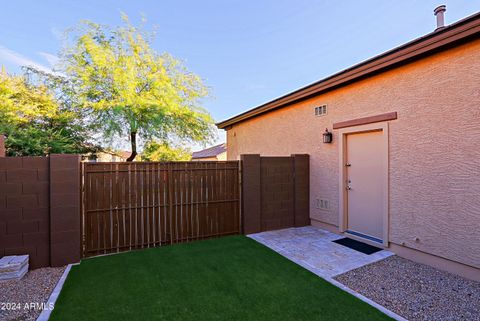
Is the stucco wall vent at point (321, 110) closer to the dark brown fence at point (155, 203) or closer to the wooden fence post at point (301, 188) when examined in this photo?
the wooden fence post at point (301, 188)

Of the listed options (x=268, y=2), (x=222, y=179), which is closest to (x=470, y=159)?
(x=222, y=179)

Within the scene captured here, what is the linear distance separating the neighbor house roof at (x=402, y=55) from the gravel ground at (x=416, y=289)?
11.4 ft

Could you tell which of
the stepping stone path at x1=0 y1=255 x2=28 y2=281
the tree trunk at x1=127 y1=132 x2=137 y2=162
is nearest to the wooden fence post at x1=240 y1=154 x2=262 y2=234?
the stepping stone path at x1=0 y1=255 x2=28 y2=281

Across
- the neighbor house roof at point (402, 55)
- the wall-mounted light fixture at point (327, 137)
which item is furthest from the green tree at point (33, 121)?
the wall-mounted light fixture at point (327, 137)

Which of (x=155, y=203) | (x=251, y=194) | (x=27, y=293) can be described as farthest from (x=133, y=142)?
(x=27, y=293)

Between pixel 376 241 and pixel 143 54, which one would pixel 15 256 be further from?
pixel 143 54

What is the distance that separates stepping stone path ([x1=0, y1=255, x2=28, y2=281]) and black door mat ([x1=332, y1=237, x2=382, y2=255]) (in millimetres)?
5587

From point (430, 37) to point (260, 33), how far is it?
28.8ft

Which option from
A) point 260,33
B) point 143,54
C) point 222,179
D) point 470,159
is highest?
point 260,33

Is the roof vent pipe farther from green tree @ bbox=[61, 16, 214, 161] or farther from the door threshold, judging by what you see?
green tree @ bbox=[61, 16, 214, 161]

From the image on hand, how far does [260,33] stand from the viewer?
36.0ft

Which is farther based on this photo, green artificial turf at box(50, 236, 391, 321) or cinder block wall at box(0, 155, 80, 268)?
cinder block wall at box(0, 155, 80, 268)

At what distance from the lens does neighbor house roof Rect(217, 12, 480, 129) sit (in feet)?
10.4

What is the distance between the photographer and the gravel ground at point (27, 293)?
2.58 m
